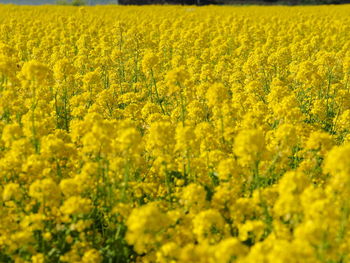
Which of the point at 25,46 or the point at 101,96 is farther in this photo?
the point at 25,46

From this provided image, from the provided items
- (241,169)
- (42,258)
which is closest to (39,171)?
(42,258)

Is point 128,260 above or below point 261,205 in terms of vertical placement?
below

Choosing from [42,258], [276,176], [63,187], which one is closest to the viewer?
[42,258]

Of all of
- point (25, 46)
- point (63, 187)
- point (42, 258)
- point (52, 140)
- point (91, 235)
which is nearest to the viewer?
point (42, 258)

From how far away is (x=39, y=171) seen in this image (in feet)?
14.0

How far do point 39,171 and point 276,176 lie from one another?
2.24 meters

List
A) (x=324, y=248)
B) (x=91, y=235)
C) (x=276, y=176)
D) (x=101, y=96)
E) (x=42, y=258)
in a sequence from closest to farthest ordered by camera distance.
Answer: (x=324, y=248)
(x=42, y=258)
(x=91, y=235)
(x=276, y=176)
(x=101, y=96)

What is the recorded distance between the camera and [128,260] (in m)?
3.87

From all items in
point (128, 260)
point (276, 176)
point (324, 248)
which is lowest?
point (128, 260)

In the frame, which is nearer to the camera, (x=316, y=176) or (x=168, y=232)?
(x=168, y=232)

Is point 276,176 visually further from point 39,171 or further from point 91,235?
point 39,171

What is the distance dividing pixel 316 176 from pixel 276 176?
1.98 feet

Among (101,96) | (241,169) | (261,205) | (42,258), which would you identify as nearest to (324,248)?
(261,205)

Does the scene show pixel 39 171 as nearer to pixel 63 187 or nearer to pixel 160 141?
pixel 63 187
